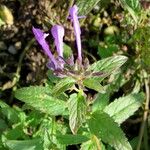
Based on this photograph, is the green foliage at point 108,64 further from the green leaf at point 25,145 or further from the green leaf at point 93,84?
the green leaf at point 25,145

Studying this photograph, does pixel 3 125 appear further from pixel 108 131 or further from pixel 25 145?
Answer: pixel 108 131

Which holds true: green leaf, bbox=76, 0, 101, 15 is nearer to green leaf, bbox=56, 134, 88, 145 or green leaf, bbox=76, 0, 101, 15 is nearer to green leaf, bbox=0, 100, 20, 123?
green leaf, bbox=56, 134, 88, 145

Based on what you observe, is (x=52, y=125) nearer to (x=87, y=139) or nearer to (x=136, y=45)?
(x=87, y=139)

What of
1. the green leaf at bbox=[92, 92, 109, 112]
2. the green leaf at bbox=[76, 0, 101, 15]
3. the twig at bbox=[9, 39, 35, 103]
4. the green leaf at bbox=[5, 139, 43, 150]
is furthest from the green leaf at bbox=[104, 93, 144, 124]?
the twig at bbox=[9, 39, 35, 103]

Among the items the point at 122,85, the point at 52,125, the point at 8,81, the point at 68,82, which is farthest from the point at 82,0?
the point at 8,81

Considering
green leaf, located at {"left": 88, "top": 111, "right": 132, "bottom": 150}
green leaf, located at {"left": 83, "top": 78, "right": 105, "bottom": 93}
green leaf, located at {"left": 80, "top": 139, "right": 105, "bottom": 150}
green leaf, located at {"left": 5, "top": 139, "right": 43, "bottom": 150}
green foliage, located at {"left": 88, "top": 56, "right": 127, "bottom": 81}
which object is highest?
green foliage, located at {"left": 88, "top": 56, "right": 127, "bottom": 81}

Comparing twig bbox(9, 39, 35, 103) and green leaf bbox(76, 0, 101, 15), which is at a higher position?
green leaf bbox(76, 0, 101, 15)

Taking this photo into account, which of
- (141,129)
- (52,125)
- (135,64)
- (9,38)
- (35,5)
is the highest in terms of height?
(35,5)
